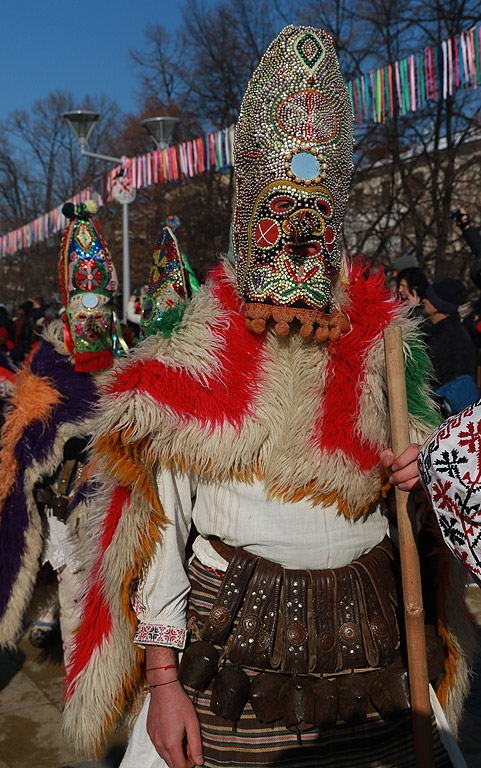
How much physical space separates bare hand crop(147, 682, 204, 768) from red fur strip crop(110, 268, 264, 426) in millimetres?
680

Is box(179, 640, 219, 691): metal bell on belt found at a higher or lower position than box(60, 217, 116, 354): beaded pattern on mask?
lower

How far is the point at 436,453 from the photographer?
1433 millimetres

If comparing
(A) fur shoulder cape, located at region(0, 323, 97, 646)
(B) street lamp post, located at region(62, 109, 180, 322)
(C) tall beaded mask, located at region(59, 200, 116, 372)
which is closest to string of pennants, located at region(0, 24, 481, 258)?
(B) street lamp post, located at region(62, 109, 180, 322)

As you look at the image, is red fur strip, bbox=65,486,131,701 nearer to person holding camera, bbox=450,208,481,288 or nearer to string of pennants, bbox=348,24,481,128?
person holding camera, bbox=450,208,481,288

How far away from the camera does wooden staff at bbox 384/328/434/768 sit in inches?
67.8

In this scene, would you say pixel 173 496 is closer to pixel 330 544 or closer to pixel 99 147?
pixel 330 544

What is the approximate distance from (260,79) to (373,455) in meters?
1.04

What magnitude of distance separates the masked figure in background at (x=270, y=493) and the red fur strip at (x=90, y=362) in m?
1.68

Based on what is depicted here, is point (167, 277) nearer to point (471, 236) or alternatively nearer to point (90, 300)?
point (90, 300)

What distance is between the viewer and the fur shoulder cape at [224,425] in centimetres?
189

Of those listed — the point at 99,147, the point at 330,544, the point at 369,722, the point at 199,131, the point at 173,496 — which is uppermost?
the point at 99,147

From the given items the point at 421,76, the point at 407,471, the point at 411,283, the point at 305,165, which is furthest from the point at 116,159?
the point at 407,471

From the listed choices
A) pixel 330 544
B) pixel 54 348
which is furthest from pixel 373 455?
pixel 54 348

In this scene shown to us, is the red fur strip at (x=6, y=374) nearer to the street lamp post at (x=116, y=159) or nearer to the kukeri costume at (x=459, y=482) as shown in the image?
the kukeri costume at (x=459, y=482)
